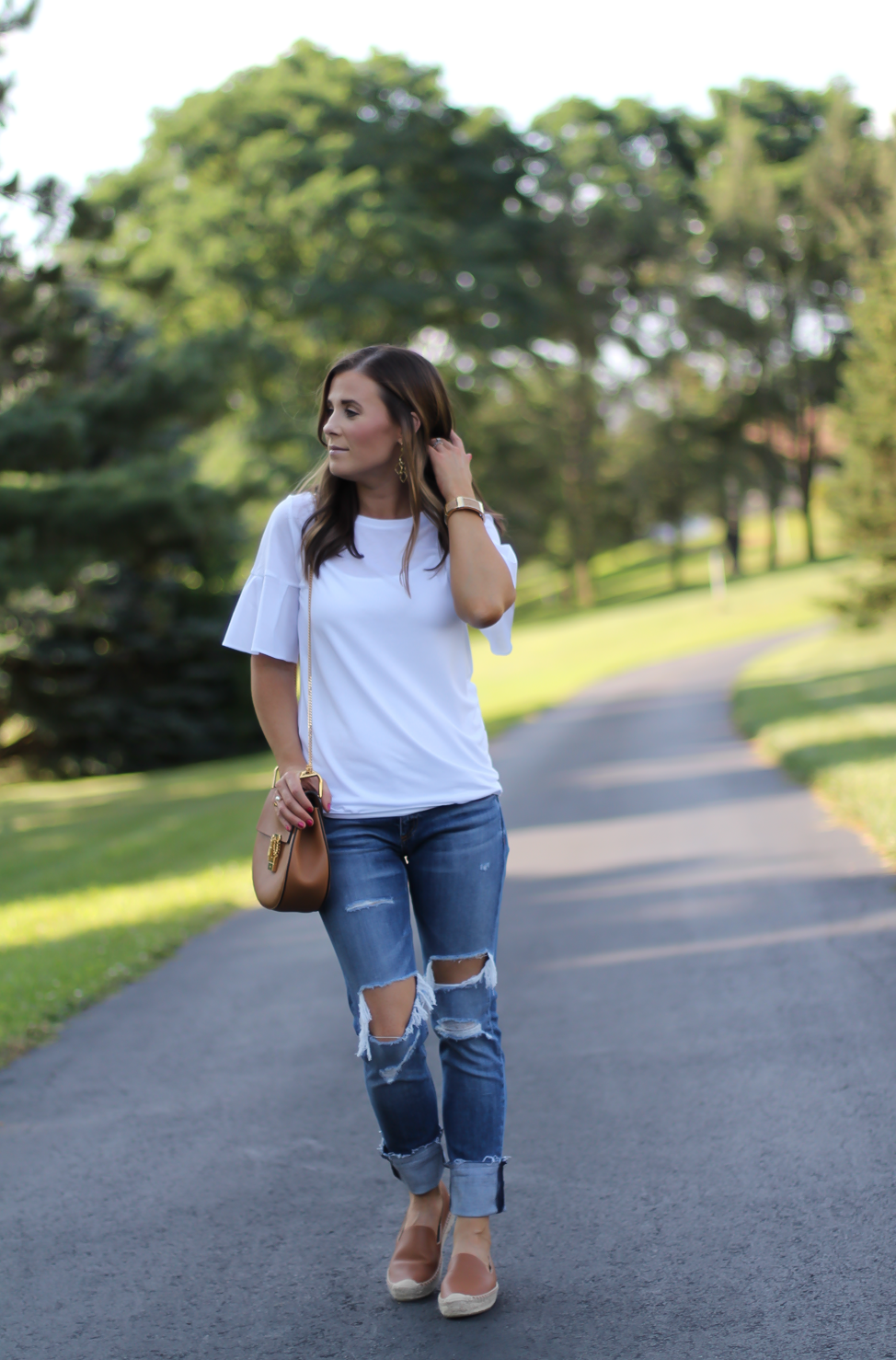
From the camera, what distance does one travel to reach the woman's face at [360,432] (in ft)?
10.1

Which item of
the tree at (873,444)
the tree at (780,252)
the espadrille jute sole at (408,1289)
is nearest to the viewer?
the espadrille jute sole at (408,1289)

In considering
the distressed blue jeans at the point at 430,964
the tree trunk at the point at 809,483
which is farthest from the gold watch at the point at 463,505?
the tree trunk at the point at 809,483

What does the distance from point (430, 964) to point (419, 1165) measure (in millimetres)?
473

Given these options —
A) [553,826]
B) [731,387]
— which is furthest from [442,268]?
[553,826]

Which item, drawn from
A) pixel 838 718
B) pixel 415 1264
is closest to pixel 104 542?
pixel 838 718

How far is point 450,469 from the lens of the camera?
3092mm

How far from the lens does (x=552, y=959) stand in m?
6.18

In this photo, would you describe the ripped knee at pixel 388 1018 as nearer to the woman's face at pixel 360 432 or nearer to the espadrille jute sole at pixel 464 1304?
the espadrille jute sole at pixel 464 1304

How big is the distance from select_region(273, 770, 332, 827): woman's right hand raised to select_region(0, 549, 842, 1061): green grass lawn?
9.54 feet

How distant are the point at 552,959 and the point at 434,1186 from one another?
9.98 ft

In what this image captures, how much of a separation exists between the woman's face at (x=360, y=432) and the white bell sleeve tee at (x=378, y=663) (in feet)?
0.42

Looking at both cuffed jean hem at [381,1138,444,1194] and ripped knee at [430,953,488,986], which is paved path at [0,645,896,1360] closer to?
cuffed jean hem at [381,1138,444,1194]

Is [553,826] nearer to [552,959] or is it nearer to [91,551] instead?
[552,959]

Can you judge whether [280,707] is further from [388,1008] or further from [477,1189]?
[477,1189]
